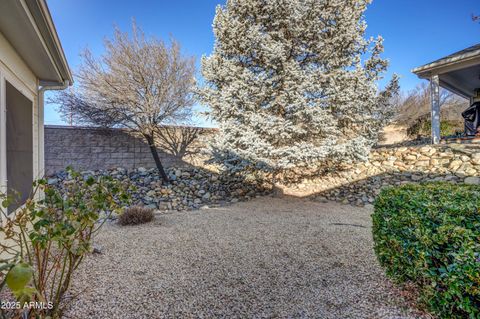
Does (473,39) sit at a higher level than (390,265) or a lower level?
higher

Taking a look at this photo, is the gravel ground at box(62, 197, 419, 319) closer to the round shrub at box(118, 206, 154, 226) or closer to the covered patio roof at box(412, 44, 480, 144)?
the round shrub at box(118, 206, 154, 226)

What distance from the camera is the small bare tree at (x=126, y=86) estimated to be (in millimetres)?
7270

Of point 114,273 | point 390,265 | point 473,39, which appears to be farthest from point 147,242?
point 473,39

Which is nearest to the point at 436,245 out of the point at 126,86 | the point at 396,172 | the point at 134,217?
the point at 134,217

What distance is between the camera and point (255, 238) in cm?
357

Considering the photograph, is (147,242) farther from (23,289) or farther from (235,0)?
(235,0)

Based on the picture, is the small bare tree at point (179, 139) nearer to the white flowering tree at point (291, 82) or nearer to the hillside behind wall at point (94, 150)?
the hillside behind wall at point (94, 150)

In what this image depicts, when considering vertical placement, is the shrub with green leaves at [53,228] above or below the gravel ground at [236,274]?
above

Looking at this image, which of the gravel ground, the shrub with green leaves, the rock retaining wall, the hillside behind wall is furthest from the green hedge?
the hillside behind wall

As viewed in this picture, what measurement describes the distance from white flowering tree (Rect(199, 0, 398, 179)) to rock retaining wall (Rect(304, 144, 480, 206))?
875 millimetres

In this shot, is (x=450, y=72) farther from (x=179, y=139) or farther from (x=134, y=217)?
(x=134, y=217)

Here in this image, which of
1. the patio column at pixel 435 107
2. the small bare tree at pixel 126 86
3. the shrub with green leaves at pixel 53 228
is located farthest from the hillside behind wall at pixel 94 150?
the patio column at pixel 435 107

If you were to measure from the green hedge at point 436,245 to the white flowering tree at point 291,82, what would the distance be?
3900 millimetres

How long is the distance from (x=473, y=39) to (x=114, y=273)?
460 inches
